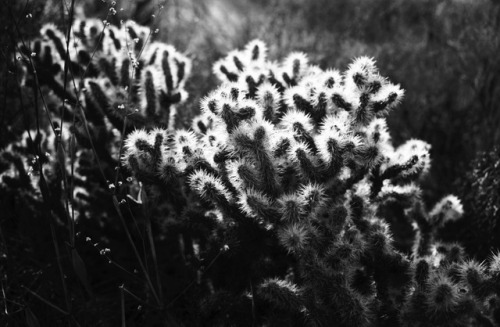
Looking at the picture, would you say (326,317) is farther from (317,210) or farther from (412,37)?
(412,37)

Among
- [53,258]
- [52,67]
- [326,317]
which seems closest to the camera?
[326,317]

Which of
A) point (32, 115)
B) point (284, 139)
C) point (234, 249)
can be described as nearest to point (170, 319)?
point (234, 249)

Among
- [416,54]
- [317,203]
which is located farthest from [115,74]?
[416,54]

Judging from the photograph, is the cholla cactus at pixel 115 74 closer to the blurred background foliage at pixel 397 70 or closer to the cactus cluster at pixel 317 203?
the blurred background foliage at pixel 397 70

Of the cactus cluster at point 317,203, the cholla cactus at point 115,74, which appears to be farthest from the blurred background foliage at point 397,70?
the cactus cluster at point 317,203

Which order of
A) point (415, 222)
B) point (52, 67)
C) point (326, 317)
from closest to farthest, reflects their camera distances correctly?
point (326, 317) → point (415, 222) → point (52, 67)

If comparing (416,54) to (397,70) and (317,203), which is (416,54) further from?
(317,203)

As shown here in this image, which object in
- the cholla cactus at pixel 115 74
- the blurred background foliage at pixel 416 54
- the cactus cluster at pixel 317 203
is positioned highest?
the blurred background foliage at pixel 416 54
